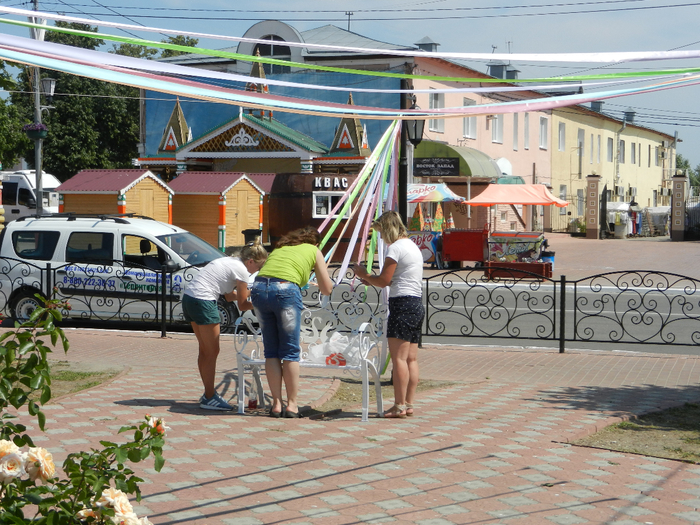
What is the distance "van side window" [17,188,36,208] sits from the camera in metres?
35.5

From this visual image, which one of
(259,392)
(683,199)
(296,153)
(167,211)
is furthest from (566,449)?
(683,199)

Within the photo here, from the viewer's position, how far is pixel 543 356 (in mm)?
10734

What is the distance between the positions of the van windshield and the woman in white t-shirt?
6273mm

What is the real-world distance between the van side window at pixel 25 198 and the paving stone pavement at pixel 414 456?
28.6 metres

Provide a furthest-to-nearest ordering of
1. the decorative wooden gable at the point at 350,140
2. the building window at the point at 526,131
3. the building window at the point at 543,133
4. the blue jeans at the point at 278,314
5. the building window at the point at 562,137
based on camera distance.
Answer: the building window at the point at 562,137
the building window at the point at 543,133
the building window at the point at 526,131
the decorative wooden gable at the point at 350,140
the blue jeans at the point at 278,314

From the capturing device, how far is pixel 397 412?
23.4ft

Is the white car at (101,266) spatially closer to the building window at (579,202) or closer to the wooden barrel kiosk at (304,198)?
the wooden barrel kiosk at (304,198)

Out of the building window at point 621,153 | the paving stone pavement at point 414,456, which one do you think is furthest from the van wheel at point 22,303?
the building window at point 621,153

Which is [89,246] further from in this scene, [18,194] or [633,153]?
[633,153]

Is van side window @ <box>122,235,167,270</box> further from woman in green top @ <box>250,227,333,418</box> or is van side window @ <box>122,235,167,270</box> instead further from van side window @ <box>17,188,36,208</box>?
van side window @ <box>17,188,36,208</box>

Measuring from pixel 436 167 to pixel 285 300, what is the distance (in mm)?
26138

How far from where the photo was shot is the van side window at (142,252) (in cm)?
1284

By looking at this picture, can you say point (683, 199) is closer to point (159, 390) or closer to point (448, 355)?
point (448, 355)

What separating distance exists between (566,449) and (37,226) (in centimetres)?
994
